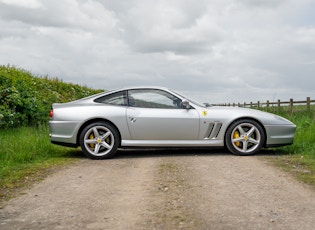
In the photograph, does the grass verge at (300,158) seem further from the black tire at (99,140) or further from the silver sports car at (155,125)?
the black tire at (99,140)

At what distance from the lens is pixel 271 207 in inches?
173

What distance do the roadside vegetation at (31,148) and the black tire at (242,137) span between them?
1.37 feet

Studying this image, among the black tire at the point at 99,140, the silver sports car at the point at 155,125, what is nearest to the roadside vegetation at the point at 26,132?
the black tire at the point at 99,140

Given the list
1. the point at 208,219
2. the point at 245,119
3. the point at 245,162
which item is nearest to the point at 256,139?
the point at 245,119

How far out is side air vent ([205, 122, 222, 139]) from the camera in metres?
8.23

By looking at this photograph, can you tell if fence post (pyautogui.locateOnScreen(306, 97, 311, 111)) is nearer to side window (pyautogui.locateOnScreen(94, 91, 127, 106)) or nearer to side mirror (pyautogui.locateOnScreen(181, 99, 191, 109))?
side mirror (pyautogui.locateOnScreen(181, 99, 191, 109))

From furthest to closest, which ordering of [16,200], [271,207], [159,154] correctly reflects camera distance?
[159,154] < [16,200] < [271,207]

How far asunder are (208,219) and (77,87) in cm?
1847

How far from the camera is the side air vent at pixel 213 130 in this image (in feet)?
27.0

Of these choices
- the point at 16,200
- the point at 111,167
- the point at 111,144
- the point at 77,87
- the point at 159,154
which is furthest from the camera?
the point at 77,87

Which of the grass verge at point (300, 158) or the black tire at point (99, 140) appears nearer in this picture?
the grass verge at point (300, 158)

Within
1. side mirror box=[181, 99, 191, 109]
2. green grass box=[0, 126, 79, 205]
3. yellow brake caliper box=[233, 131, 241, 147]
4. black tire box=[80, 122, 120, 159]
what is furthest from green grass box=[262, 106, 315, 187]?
green grass box=[0, 126, 79, 205]

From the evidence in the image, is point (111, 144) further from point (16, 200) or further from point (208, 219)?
point (208, 219)

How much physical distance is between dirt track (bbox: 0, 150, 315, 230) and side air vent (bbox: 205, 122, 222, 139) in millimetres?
1081
